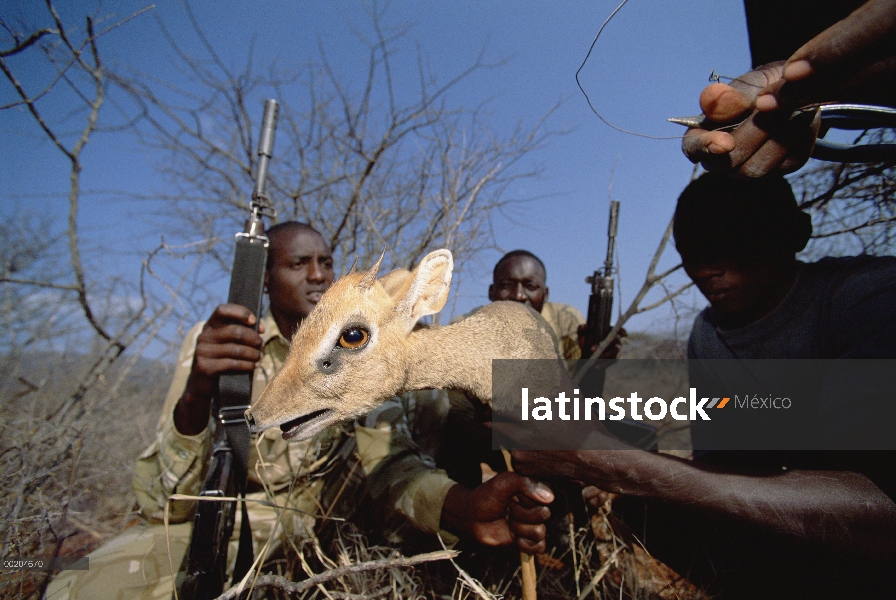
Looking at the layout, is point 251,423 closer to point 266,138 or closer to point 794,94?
point 266,138

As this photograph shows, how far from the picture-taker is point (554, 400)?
85.9 inches

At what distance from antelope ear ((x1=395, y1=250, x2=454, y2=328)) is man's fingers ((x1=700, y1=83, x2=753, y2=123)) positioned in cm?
133

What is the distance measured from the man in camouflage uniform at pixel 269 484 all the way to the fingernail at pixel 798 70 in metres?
1.98

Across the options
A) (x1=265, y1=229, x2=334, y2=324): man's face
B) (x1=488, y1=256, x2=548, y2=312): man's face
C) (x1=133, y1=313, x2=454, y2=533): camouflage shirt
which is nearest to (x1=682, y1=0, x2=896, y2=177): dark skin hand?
(x1=133, y1=313, x2=454, y2=533): camouflage shirt

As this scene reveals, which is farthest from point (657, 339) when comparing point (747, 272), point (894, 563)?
point (894, 563)

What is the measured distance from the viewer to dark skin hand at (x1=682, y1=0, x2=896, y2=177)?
1.24 meters

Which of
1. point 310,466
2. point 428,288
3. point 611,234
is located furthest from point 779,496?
point 611,234

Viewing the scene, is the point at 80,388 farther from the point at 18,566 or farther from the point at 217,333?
the point at 217,333

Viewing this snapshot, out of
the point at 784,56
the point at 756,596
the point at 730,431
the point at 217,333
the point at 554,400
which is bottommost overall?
the point at 756,596

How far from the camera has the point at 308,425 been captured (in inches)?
74.6

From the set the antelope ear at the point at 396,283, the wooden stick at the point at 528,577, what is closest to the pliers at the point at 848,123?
the antelope ear at the point at 396,283

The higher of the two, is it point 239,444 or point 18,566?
point 239,444

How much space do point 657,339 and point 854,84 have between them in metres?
8.74

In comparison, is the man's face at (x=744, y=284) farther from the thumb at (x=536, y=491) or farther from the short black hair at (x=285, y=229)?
the short black hair at (x=285, y=229)
